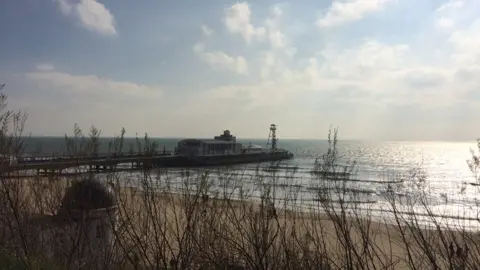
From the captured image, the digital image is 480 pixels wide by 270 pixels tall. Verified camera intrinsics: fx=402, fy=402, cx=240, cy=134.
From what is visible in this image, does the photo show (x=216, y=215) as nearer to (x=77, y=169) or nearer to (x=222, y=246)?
(x=222, y=246)

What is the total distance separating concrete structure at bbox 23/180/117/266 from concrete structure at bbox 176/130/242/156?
199 ft

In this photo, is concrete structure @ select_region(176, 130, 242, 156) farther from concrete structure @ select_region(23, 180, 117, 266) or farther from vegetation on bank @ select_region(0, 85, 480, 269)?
vegetation on bank @ select_region(0, 85, 480, 269)

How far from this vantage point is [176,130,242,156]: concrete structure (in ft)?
225

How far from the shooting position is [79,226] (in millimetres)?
6328

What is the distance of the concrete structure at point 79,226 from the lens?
19.0ft

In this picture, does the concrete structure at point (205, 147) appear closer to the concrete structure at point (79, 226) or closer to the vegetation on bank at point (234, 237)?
the concrete structure at point (79, 226)

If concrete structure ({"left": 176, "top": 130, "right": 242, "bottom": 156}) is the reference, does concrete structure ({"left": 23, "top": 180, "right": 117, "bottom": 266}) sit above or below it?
below

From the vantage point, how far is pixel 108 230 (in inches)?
268

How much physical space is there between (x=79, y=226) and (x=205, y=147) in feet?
208

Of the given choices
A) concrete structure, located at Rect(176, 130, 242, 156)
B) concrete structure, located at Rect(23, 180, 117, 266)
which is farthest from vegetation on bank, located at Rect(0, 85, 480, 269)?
concrete structure, located at Rect(176, 130, 242, 156)

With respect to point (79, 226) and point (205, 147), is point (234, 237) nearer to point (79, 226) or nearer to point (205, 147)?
point (79, 226)

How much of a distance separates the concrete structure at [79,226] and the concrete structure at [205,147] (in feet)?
199

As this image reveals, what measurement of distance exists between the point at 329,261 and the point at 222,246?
1.31m

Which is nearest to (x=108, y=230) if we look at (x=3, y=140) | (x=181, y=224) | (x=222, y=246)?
(x=181, y=224)
